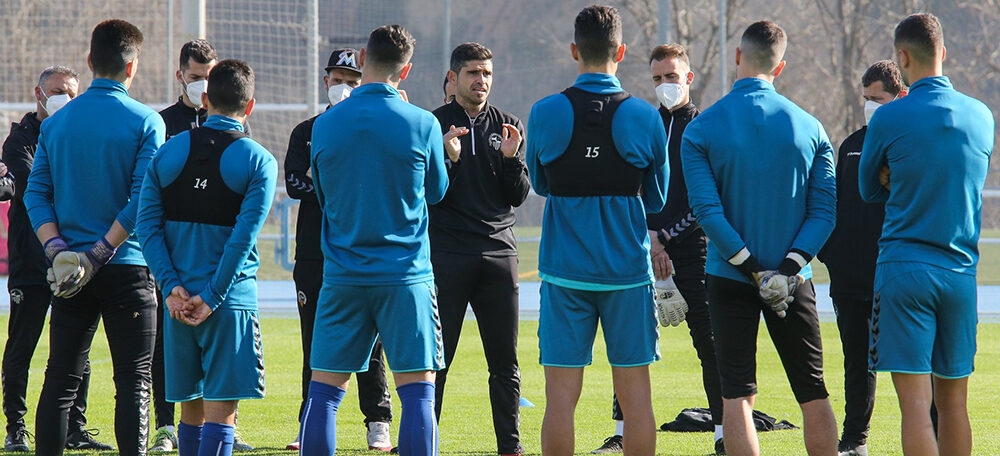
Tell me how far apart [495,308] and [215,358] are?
1.76 metres

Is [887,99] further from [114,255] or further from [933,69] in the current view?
[114,255]

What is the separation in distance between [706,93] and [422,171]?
74.6 ft

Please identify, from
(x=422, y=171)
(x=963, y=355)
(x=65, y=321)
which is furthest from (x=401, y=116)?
(x=963, y=355)

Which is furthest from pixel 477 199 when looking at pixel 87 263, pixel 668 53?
pixel 87 263

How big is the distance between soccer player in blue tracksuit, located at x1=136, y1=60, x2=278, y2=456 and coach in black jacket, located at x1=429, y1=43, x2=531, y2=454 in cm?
142

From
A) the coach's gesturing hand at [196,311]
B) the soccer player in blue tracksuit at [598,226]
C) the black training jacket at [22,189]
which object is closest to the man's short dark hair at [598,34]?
the soccer player in blue tracksuit at [598,226]

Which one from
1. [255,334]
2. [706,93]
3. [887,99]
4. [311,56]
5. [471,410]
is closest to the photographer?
[255,334]

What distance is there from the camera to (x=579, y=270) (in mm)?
4629

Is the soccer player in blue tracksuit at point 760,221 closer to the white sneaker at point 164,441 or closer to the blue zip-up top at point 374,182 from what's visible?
the blue zip-up top at point 374,182

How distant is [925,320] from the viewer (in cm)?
432

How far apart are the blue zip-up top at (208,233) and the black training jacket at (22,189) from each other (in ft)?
7.05

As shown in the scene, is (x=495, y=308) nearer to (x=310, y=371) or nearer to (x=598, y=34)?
(x=310, y=371)

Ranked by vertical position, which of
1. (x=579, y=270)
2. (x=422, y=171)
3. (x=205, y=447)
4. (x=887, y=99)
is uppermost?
(x=887, y=99)

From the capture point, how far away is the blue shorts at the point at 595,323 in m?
4.63
